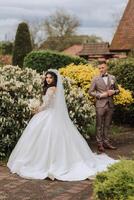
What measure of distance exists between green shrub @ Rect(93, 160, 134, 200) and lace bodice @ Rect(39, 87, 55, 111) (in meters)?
4.10

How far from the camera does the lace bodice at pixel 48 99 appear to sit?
9031mm

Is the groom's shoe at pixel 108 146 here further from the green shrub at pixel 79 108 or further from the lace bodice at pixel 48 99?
the lace bodice at pixel 48 99

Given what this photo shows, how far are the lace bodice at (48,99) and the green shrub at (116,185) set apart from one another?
410cm

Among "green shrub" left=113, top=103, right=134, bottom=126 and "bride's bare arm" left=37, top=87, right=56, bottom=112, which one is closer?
"bride's bare arm" left=37, top=87, right=56, bottom=112

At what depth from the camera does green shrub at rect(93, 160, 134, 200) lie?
4.70m

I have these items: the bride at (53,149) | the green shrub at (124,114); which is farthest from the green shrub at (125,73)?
the bride at (53,149)

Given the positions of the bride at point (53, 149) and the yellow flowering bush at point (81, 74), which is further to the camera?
the yellow flowering bush at point (81, 74)

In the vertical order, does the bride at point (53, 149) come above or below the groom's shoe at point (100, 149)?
above

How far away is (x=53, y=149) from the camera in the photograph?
8.63 metres

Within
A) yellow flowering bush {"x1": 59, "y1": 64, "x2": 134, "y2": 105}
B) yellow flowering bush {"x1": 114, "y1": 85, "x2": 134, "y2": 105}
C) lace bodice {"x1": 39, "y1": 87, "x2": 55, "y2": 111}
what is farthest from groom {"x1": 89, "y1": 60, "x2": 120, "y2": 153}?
yellow flowering bush {"x1": 114, "y1": 85, "x2": 134, "y2": 105}

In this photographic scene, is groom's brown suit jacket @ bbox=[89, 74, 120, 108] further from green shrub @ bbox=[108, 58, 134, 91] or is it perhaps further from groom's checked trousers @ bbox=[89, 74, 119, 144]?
green shrub @ bbox=[108, 58, 134, 91]

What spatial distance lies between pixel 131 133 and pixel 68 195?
21.2 feet

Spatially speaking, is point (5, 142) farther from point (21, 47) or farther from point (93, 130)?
point (21, 47)

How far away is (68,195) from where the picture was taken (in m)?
7.20
